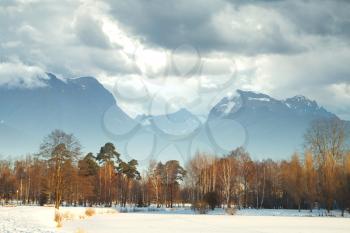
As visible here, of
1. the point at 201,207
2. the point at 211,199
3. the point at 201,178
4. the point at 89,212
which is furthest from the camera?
the point at 201,178

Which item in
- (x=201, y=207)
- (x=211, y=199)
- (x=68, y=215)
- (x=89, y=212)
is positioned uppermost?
(x=211, y=199)

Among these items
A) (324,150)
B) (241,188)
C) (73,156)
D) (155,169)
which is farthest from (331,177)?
(155,169)

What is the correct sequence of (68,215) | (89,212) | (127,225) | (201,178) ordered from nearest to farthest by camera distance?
1. (127,225)
2. (68,215)
3. (89,212)
4. (201,178)

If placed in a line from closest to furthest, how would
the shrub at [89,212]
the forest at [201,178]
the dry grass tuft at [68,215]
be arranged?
the dry grass tuft at [68,215]
the shrub at [89,212]
the forest at [201,178]

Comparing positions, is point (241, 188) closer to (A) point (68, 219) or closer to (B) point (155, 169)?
(B) point (155, 169)

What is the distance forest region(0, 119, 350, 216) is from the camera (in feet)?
242

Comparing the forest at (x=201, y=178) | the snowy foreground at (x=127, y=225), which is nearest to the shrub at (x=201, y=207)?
the forest at (x=201, y=178)

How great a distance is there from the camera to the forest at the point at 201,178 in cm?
7369

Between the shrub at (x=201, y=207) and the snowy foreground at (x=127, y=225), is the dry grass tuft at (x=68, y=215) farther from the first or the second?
the shrub at (x=201, y=207)

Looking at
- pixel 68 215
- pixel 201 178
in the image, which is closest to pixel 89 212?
pixel 68 215

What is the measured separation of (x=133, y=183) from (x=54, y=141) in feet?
225

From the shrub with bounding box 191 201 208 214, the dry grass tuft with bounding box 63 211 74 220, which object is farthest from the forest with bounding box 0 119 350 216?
the dry grass tuft with bounding box 63 211 74 220

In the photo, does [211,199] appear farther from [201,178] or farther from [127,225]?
[127,225]

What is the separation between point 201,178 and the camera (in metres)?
100
